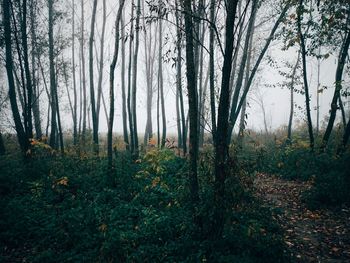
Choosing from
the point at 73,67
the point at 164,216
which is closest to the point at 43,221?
the point at 164,216

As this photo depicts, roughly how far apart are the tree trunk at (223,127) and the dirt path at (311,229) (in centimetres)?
212

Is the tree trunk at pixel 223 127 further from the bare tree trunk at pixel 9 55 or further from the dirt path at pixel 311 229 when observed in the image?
the bare tree trunk at pixel 9 55

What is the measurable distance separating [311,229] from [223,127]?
14.4 feet

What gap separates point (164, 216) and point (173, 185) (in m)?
2.41

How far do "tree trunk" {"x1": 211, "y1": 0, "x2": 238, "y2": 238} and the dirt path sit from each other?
212 centimetres

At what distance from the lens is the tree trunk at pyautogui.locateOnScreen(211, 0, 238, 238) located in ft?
16.0

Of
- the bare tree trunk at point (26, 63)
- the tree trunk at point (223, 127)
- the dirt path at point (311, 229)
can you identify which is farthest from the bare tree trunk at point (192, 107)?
the bare tree trunk at point (26, 63)

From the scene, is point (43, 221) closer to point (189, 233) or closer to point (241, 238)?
point (189, 233)

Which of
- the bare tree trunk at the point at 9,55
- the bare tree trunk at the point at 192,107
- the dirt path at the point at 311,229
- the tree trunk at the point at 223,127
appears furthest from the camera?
the bare tree trunk at the point at 9,55

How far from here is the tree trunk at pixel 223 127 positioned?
486cm

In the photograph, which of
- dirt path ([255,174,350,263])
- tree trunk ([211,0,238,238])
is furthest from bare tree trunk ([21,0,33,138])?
dirt path ([255,174,350,263])

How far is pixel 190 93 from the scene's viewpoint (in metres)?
6.40

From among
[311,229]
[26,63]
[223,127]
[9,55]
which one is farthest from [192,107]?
[9,55]

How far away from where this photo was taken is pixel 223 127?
504cm
